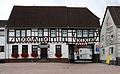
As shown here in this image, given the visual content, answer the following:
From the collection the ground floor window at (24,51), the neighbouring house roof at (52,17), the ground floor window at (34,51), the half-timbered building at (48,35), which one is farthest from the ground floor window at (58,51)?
the ground floor window at (24,51)

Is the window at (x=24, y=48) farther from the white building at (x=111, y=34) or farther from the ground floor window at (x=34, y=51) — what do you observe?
the white building at (x=111, y=34)

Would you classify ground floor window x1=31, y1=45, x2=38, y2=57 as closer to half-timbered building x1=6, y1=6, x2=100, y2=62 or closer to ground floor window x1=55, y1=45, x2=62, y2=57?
half-timbered building x1=6, y1=6, x2=100, y2=62

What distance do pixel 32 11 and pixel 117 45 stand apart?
21.0m

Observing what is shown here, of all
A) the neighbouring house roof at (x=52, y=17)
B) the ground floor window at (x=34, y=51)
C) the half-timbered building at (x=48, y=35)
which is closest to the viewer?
the ground floor window at (x=34, y=51)

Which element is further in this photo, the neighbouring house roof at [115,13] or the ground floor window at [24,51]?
the ground floor window at [24,51]

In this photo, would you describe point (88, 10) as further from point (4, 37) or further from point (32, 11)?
point (4, 37)

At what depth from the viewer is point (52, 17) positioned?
58.2 metres

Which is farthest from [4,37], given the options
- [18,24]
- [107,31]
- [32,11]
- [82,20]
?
[107,31]

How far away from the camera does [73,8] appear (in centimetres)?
6084

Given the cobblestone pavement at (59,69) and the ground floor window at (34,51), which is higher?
the ground floor window at (34,51)

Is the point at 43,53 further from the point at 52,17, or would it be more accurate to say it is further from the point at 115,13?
the point at 115,13

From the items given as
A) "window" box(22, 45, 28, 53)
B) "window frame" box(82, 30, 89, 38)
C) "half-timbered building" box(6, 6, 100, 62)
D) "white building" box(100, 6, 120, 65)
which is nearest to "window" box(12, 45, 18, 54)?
"half-timbered building" box(6, 6, 100, 62)

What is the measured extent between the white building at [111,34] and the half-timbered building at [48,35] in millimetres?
3451

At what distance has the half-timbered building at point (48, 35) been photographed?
55.5m
